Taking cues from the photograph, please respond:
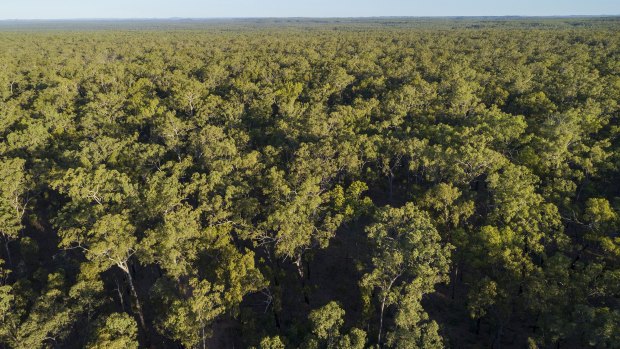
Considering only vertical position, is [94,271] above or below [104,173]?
below

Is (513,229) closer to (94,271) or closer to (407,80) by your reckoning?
(94,271)

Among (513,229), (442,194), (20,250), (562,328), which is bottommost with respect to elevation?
(20,250)

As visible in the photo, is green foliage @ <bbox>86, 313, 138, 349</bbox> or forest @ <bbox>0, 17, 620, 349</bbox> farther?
forest @ <bbox>0, 17, 620, 349</bbox>

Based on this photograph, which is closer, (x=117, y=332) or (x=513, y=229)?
(x=117, y=332)

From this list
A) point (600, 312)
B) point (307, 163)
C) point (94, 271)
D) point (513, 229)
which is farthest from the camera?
point (307, 163)

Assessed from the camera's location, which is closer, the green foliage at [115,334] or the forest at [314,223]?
the green foliage at [115,334]

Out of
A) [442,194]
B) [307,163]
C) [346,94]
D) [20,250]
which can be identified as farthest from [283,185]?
[346,94]

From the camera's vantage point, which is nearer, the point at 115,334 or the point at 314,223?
the point at 115,334

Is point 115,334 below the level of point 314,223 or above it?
below
